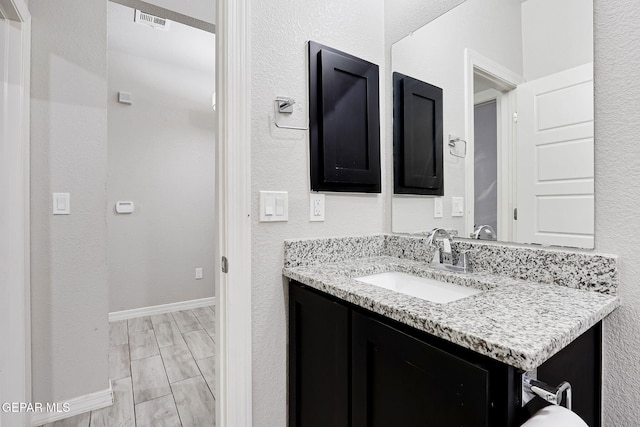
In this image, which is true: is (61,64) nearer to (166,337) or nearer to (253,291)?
(253,291)

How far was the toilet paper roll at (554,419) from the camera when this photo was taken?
1.80 feet

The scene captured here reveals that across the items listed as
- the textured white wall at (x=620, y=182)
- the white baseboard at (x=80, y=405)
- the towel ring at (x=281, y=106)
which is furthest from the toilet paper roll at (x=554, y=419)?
the white baseboard at (x=80, y=405)

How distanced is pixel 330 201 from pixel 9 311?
5.13 feet

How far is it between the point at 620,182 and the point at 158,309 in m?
3.71

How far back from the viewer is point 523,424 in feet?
1.83

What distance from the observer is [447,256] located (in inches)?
48.9

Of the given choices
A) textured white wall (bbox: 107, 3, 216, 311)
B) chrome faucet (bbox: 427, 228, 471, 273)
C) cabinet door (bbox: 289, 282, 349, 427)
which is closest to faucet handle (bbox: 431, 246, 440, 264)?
chrome faucet (bbox: 427, 228, 471, 273)

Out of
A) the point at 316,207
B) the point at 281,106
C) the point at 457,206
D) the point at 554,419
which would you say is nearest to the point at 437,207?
the point at 457,206

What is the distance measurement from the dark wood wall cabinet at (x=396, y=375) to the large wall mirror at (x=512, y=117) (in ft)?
1.29

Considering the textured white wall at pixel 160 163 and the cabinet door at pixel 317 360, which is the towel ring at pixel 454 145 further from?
the textured white wall at pixel 160 163

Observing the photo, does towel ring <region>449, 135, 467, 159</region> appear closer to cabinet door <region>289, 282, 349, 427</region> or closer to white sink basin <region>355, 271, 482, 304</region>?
white sink basin <region>355, 271, 482, 304</region>

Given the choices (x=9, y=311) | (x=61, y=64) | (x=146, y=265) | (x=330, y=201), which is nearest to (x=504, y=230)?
(x=330, y=201)

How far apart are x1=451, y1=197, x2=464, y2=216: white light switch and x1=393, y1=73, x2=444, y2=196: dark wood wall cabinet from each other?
0.26 feet

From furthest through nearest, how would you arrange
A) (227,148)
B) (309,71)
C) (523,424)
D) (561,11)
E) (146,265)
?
1. (146,265)
2. (309,71)
3. (227,148)
4. (561,11)
5. (523,424)
